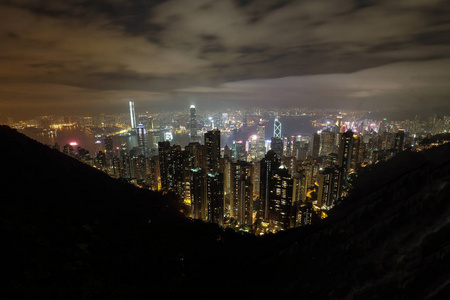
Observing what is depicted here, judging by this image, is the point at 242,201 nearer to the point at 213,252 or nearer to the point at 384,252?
the point at 213,252

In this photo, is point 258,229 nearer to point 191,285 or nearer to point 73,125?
point 191,285

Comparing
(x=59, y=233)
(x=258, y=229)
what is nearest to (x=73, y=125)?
(x=258, y=229)

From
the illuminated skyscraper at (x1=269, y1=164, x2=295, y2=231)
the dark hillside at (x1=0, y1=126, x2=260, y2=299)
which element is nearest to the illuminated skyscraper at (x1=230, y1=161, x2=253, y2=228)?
the illuminated skyscraper at (x1=269, y1=164, x2=295, y2=231)

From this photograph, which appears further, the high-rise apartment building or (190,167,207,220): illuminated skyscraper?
the high-rise apartment building

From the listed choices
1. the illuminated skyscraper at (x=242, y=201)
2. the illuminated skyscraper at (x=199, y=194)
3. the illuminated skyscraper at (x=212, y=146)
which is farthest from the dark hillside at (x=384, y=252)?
the illuminated skyscraper at (x=212, y=146)

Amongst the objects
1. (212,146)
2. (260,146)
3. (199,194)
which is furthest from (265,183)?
(260,146)

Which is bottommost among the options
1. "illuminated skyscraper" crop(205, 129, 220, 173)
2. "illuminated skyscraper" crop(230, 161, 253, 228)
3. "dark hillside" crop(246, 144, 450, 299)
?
"illuminated skyscraper" crop(230, 161, 253, 228)

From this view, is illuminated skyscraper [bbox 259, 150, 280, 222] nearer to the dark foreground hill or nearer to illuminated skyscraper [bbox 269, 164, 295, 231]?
illuminated skyscraper [bbox 269, 164, 295, 231]

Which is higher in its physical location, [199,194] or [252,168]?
[252,168]
